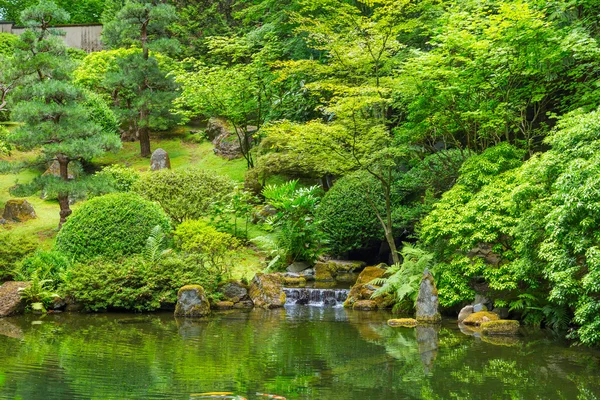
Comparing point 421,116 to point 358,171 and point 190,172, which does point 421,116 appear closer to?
point 358,171

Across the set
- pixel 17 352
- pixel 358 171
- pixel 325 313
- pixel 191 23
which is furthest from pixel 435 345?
pixel 191 23

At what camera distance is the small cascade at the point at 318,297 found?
13688mm

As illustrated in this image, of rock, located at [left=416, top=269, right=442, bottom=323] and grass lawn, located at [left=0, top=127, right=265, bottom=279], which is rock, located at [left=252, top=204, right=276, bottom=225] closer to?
grass lawn, located at [left=0, top=127, right=265, bottom=279]

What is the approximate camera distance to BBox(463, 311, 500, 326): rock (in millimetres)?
10969

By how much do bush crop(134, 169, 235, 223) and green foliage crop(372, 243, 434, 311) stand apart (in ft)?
20.9

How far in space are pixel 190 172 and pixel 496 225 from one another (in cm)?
977

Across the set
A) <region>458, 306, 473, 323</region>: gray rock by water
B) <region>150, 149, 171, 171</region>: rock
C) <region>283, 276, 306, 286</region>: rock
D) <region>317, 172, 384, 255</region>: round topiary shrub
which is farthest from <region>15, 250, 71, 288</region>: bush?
<region>150, 149, 171, 171</region>: rock

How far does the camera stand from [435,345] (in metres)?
9.23

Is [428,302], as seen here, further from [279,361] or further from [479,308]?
[279,361]

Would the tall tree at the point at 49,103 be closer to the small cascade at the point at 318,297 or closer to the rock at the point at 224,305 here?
the rock at the point at 224,305

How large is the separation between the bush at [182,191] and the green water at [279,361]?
608 cm

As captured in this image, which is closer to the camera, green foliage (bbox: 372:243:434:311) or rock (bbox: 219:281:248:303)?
green foliage (bbox: 372:243:434:311)

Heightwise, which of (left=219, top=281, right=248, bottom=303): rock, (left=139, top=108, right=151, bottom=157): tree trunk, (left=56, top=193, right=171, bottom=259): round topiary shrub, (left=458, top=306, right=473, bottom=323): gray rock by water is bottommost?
(left=219, top=281, right=248, bottom=303): rock

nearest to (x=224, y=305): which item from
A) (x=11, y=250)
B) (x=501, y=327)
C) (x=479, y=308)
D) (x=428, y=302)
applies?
(x=428, y=302)
